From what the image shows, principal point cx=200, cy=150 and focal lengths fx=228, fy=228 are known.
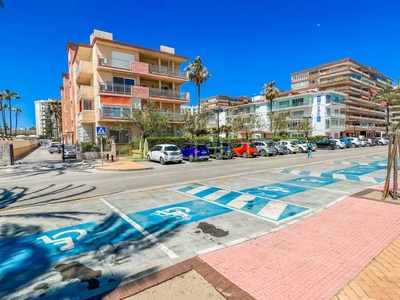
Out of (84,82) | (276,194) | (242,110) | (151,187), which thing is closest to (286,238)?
(276,194)

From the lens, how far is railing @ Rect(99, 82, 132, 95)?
28444 mm

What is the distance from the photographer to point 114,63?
2970 cm

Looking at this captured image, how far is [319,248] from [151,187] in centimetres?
750

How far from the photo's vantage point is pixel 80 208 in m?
7.33

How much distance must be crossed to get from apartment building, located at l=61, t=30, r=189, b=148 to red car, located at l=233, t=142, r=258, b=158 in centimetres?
1083

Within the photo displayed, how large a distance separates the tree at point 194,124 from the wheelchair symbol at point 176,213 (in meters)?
26.4

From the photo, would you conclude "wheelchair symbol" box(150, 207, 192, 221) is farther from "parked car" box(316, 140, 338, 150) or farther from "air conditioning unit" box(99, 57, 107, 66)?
"parked car" box(316, 140, 338, 150)

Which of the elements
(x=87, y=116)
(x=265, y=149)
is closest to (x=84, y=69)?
(x=87, y=116)

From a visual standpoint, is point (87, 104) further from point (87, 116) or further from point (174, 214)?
point (174, 214)

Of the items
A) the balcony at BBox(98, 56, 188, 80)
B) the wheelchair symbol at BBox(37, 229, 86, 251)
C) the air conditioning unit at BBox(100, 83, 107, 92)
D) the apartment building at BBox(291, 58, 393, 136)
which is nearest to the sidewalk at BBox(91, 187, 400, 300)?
→ the wheelchair symbol at BBox(37, 229, 86, 251)

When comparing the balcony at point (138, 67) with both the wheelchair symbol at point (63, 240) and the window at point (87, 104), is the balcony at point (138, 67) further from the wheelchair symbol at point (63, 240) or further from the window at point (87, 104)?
the wheelchair symbol at point (63, 240)

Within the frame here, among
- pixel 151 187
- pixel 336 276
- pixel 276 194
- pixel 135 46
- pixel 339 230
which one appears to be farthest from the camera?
pixel 135 46

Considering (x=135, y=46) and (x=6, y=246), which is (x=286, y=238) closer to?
(x=6, y=246)

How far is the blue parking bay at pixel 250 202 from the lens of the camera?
6613 mm
